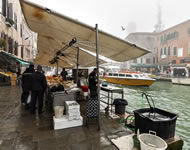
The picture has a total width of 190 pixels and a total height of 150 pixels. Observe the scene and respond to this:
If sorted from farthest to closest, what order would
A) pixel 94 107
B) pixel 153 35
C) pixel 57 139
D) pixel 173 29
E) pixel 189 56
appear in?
pixel 153 35 < pixel 173 29 < pixel 189 56 < pixel 94 107 < pixel 57 139

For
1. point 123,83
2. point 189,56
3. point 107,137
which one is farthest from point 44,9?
point 189,56

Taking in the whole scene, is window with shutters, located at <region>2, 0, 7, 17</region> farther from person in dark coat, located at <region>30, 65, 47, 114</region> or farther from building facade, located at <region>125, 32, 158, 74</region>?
building facade, located at <region>125, 32, 158, 74</region>

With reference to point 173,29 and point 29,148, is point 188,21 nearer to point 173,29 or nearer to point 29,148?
point 173,29

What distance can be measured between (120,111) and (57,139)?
2844mm

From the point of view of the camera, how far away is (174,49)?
34531 millimetres

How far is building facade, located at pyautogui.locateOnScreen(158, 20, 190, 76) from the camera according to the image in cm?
3116

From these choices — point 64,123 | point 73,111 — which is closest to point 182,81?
point 73,111

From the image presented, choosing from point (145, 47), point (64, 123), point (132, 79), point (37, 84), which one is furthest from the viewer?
point (145, 47)

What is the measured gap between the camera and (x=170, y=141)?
2766 mm

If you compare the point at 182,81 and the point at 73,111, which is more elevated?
the point at 73,111

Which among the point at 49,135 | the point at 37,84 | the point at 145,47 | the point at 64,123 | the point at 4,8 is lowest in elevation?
the point at 49,135

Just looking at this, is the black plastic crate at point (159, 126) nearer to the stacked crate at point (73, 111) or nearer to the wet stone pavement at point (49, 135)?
the wet stone pavement at point (49, 135)

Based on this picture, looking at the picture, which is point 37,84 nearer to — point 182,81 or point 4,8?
point 4,8

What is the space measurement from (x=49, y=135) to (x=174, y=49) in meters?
41.1
